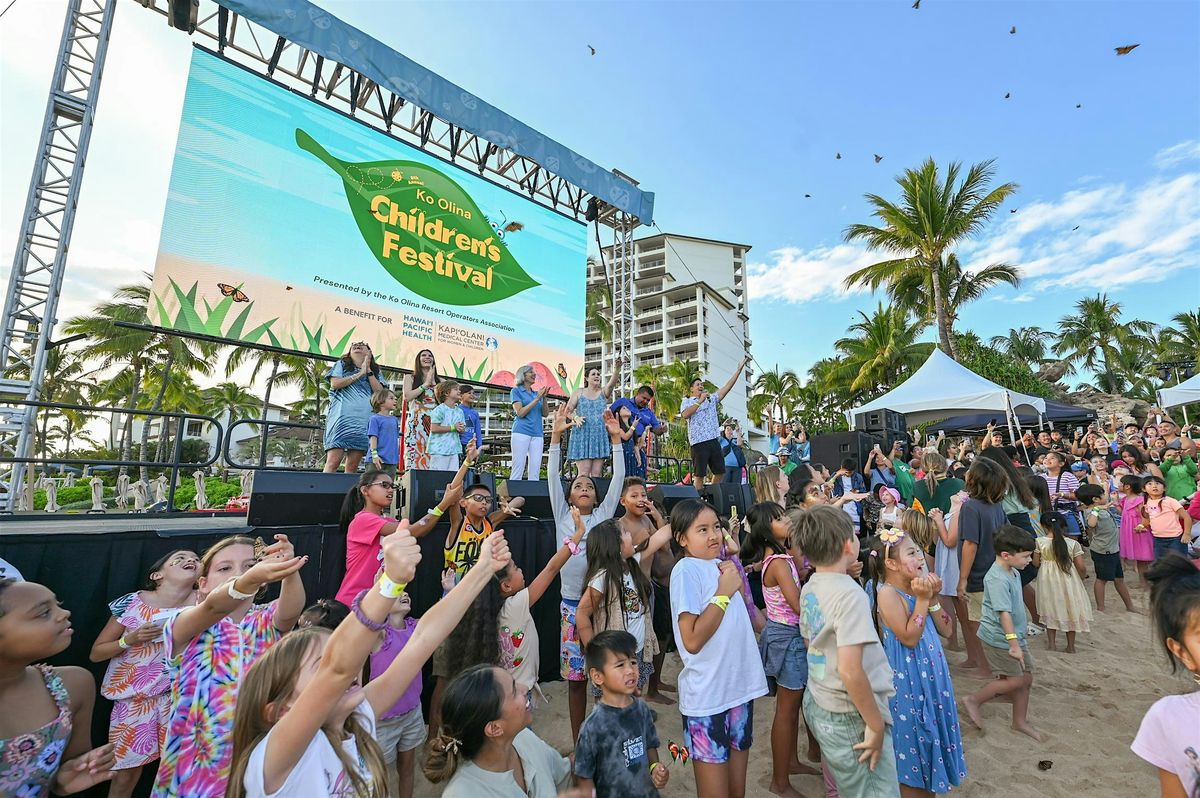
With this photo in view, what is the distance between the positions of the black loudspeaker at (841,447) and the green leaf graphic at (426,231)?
20.2ft

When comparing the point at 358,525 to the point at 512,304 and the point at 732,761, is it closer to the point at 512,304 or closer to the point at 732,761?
the point at 732,761

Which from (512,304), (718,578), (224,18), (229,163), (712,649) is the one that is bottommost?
(712,649)

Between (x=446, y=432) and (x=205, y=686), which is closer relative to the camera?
(x=205, y=686)

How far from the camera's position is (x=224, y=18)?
6965mm

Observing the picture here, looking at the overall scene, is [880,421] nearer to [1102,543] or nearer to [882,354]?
[1102,543]

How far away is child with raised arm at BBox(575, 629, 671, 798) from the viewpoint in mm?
1926

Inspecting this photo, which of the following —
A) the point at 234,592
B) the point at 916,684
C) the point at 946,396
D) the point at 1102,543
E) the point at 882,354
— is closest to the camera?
the point at 234,592

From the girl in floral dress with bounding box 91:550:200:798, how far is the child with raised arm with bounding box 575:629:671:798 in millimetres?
1787

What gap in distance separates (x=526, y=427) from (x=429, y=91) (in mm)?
6267

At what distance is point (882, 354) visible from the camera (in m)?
24.9

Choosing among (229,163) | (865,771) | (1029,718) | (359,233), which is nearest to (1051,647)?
(1029,718)

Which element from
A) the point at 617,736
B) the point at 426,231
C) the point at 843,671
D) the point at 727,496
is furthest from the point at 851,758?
the point at 426,231

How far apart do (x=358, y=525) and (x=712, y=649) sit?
1986 mm

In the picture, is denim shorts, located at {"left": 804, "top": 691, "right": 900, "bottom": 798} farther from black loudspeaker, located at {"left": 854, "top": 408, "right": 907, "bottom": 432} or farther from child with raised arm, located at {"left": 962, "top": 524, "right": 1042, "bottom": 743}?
black loudspeaker, located at {"left": 854, "top": 408, "right": 907, "bottom": 432}
